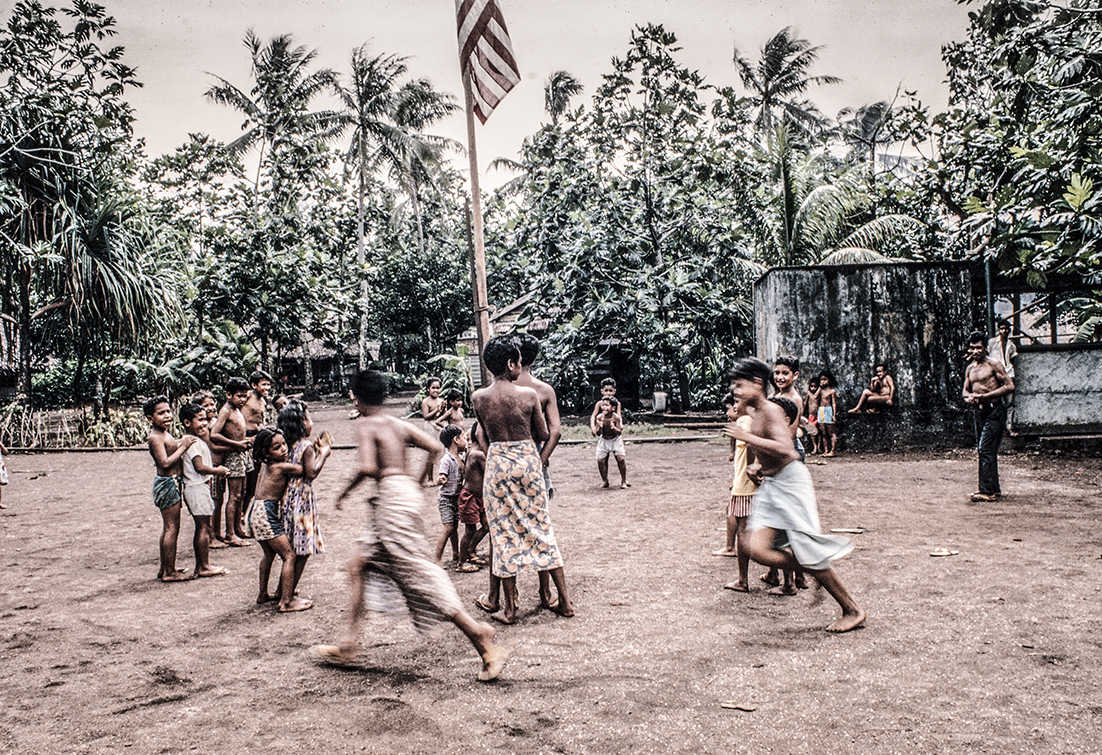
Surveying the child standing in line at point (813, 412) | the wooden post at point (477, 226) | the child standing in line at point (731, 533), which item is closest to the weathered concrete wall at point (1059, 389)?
the child standing in line at point (813, 412)

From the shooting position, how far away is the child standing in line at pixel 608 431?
10000 mm

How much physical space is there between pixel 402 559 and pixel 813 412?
10.6m

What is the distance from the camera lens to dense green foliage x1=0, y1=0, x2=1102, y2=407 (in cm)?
1151

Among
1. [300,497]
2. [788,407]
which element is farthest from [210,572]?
[788,407]

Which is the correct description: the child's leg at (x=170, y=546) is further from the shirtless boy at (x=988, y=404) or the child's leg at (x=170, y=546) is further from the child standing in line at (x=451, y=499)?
the shirtless boy at (x=988, y=404)

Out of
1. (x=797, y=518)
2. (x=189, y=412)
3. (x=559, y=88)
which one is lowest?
(x=797, y=518)

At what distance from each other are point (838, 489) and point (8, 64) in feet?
54.1

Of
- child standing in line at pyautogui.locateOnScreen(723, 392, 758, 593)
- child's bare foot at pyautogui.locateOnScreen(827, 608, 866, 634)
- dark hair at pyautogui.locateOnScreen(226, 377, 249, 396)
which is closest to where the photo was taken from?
child's bare foot at pyautogui.locateOnScreen(827, 608, 866, 634)

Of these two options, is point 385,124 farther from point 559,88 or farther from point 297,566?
point 297,566

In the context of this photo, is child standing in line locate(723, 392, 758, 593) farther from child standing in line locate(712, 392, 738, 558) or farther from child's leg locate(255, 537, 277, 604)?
child's leg locate(255, 537, 277, 604)

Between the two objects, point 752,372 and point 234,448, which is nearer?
point 752,372

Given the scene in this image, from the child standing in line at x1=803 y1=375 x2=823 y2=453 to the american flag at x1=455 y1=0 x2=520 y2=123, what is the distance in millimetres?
6792

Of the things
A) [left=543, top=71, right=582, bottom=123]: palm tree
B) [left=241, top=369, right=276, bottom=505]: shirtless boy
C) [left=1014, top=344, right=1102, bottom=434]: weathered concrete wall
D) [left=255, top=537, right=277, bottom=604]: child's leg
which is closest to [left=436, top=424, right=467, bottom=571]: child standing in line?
[left=255, top=537, right=277, bottom=604]: child's leg

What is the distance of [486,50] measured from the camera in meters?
10.3
